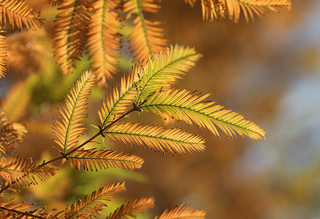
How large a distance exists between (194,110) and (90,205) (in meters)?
0.16

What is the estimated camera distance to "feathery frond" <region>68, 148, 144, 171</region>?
1.04 feet

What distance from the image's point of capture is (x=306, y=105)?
1.73 m

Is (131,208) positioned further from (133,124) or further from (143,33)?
(143,33)

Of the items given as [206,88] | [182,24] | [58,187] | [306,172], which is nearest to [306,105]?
[306,172]

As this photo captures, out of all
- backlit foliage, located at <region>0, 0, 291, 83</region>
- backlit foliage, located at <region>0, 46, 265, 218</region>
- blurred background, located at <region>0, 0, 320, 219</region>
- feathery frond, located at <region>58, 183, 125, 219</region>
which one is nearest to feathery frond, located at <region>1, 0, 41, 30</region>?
backlit foliage, located at <region>0, 0, 291, 83</region>

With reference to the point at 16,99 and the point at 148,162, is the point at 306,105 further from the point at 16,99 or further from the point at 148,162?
the point at 16,99

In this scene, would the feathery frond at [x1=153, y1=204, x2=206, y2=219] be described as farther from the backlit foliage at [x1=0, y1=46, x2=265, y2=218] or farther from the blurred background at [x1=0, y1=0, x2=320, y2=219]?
the blurred background at [x1=0, y1=0, x2=320, y2=219]

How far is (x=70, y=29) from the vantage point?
38cm

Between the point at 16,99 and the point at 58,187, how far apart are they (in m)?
0.22

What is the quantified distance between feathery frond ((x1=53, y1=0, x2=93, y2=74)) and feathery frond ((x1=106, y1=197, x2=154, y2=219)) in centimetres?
19

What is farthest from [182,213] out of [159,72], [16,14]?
[16,14]

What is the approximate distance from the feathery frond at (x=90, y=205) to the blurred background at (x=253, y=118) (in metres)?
1.06

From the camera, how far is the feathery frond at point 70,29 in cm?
37

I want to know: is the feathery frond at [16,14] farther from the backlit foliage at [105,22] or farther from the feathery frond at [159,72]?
the feathery frond at [159,72]
